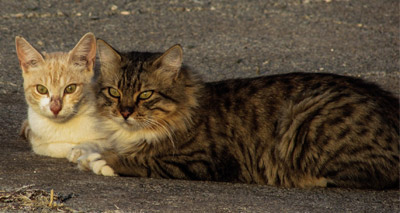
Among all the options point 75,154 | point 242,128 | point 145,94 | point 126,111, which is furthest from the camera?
point 75,154

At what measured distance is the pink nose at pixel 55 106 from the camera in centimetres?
538

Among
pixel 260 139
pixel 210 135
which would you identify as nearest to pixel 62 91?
pixel 210 135

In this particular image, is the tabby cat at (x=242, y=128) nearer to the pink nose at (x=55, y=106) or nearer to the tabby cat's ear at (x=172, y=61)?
the tabby cat's ear at (x=172, y=61)

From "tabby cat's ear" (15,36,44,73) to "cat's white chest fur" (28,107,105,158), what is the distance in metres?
0.47

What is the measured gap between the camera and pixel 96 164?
4875 mm

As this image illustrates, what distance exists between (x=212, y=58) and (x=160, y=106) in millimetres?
3591

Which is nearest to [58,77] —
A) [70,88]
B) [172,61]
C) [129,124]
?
[70,88]

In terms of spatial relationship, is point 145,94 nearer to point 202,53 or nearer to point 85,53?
point 85,53

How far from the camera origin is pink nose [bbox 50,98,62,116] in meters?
5.38

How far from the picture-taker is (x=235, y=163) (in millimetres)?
5055

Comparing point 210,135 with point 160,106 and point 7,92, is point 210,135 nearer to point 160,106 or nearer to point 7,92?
point 160,106

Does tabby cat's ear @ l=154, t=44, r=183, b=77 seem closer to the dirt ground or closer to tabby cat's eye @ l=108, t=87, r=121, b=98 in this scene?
tabby cat's eye @ l=108, t=87, r=121, b=98

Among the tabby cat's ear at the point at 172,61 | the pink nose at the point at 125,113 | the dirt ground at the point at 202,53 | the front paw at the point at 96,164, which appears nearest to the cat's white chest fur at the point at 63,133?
the dirt ground at the point at 202,53

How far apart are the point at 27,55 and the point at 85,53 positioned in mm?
504
